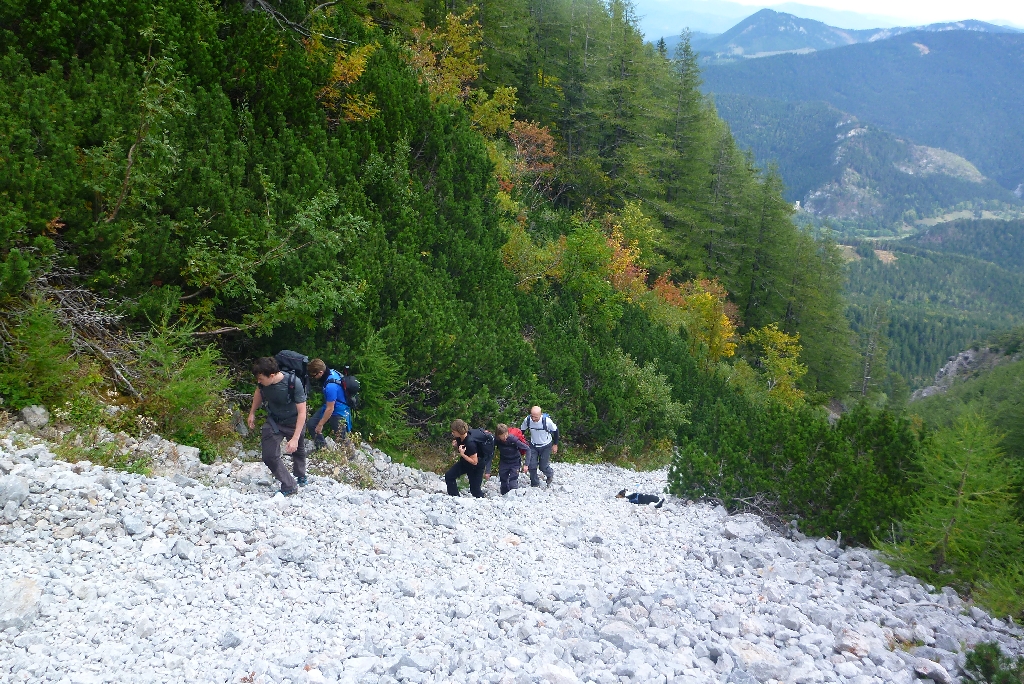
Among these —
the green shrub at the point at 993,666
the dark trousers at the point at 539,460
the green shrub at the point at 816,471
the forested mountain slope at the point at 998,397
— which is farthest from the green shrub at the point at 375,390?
the green shrub at the point at 993,666

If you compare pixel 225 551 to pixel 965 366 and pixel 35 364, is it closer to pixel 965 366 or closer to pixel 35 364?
pixel 35 364

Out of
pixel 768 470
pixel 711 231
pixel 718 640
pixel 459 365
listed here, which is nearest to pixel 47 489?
pixel 718 640

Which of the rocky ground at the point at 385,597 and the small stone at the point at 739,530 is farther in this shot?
the small stone at the point at 739,530

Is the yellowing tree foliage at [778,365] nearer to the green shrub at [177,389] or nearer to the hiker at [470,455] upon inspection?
the hiker at [470,455]

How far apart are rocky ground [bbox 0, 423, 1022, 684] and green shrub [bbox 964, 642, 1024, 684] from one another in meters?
0.19

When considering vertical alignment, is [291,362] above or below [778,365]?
above

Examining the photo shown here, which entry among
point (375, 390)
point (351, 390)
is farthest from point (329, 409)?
point (375, 390)

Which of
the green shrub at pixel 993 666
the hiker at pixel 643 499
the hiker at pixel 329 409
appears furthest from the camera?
the hiker at pixel 643 499

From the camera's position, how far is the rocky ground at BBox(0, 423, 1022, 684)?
15.7 ft

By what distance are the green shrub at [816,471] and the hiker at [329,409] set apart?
18.3 ft

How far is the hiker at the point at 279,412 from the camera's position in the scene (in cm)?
747

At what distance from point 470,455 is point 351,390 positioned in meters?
2.01

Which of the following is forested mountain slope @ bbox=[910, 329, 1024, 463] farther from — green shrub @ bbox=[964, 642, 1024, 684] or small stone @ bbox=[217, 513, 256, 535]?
small stone @ bbox=[217, 513, 256, 535]

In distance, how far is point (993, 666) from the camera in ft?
18.7
